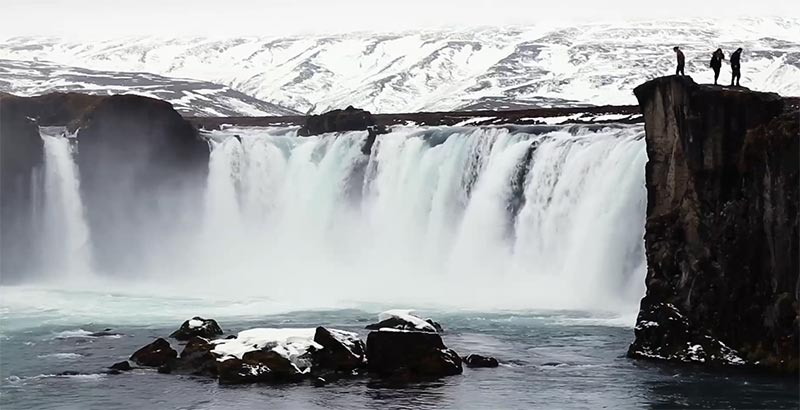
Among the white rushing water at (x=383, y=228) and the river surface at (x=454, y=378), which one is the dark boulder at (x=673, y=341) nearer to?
the river surface at (x=454, y=378)

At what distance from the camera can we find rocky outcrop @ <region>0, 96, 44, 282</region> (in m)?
68.3

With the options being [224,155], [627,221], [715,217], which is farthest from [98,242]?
[715,217]

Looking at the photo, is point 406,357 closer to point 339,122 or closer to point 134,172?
point 134,172

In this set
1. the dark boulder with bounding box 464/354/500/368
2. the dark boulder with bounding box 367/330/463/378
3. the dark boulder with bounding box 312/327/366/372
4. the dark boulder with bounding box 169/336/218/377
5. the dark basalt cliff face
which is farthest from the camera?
the dark boulder with bounding box 464/354/500/368

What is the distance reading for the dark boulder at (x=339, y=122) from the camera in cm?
7769

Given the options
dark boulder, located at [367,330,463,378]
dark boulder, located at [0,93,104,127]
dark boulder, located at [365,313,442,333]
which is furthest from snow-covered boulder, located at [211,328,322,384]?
dark boulder, located at [0,93,104,127]

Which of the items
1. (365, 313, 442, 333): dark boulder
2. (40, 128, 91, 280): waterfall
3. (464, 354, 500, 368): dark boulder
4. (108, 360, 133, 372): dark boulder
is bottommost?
(108, 360, 133, 372): dark boulder

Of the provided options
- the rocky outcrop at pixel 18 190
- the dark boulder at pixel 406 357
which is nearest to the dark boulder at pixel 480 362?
the dark boulder at pixel 406 357

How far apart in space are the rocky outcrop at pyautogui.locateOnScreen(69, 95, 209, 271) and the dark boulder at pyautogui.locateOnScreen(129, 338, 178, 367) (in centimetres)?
3287

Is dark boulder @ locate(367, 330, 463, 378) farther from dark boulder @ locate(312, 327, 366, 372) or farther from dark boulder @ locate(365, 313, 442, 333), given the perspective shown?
dark boulder @ locate(365, 313, 442, 333)

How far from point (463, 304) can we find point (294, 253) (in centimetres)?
1783

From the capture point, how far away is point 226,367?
117ft

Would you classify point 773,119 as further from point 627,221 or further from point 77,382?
point 77,382

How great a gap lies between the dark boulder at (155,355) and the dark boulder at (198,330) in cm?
348
